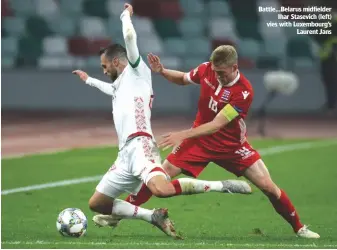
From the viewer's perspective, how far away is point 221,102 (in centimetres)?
1034

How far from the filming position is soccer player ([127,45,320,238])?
1014 centimetres

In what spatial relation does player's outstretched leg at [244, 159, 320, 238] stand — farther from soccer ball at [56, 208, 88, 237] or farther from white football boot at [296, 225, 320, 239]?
soccer ball at [56, 208, 88, 237]

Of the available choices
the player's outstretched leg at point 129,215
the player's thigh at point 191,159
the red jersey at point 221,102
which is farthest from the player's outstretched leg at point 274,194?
the player's outstretched leg at point 129,215

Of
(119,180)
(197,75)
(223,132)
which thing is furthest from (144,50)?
(119,180)

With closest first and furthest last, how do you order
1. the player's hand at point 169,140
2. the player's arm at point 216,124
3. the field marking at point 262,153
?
1. the player's hand at point 169,140
2. the player's arm at point 216,124
3. the field marking at point 262,153

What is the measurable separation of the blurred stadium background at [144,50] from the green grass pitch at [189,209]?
22.6 ft

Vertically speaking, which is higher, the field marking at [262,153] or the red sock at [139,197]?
the red sock at [139,197]

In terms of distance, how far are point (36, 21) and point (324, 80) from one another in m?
8.10

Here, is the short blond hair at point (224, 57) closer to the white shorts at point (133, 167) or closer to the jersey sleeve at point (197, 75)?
the jersey sleeve at point (197, 75)

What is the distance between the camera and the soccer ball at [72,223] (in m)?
10.5

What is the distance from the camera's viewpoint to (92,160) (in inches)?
740

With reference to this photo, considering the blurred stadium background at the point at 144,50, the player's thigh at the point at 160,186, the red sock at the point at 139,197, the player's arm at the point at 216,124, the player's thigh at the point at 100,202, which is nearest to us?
the player's thigh at the point at 160,186

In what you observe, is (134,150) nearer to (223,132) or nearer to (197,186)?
(197,186)

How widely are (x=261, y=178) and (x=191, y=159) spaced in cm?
70
